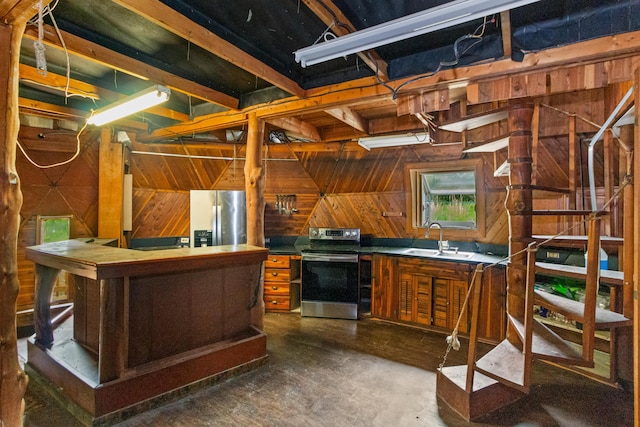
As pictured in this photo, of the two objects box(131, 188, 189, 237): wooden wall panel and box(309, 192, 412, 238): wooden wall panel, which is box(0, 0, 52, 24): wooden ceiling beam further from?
box(309, 192, 412, 238): wooden wall panel

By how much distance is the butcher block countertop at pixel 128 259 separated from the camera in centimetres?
197

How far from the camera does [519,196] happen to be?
2418mm

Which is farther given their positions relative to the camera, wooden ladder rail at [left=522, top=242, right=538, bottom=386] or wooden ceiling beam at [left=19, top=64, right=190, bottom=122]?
wooden ceiling beam at [left=19, top=64, right=190, bottom=122]

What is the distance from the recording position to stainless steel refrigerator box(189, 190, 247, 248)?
446 centimetres

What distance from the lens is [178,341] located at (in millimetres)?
2430

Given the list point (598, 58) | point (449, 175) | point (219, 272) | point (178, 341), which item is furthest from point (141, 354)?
point (449, 175)

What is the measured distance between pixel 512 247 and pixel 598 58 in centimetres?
137

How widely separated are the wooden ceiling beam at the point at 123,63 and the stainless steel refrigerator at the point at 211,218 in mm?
1640

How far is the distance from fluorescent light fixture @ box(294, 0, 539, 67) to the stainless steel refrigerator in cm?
294

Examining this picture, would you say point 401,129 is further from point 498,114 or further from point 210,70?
point 210,70

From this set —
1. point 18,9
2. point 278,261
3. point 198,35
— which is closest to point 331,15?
point 198,35

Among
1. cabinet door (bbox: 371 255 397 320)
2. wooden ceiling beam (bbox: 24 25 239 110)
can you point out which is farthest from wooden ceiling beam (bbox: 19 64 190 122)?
cabinet door (bbox: 371 255 397 320)

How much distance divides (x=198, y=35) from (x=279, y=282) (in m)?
3.14

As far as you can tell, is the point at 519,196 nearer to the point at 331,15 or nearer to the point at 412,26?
the point at 412,26
